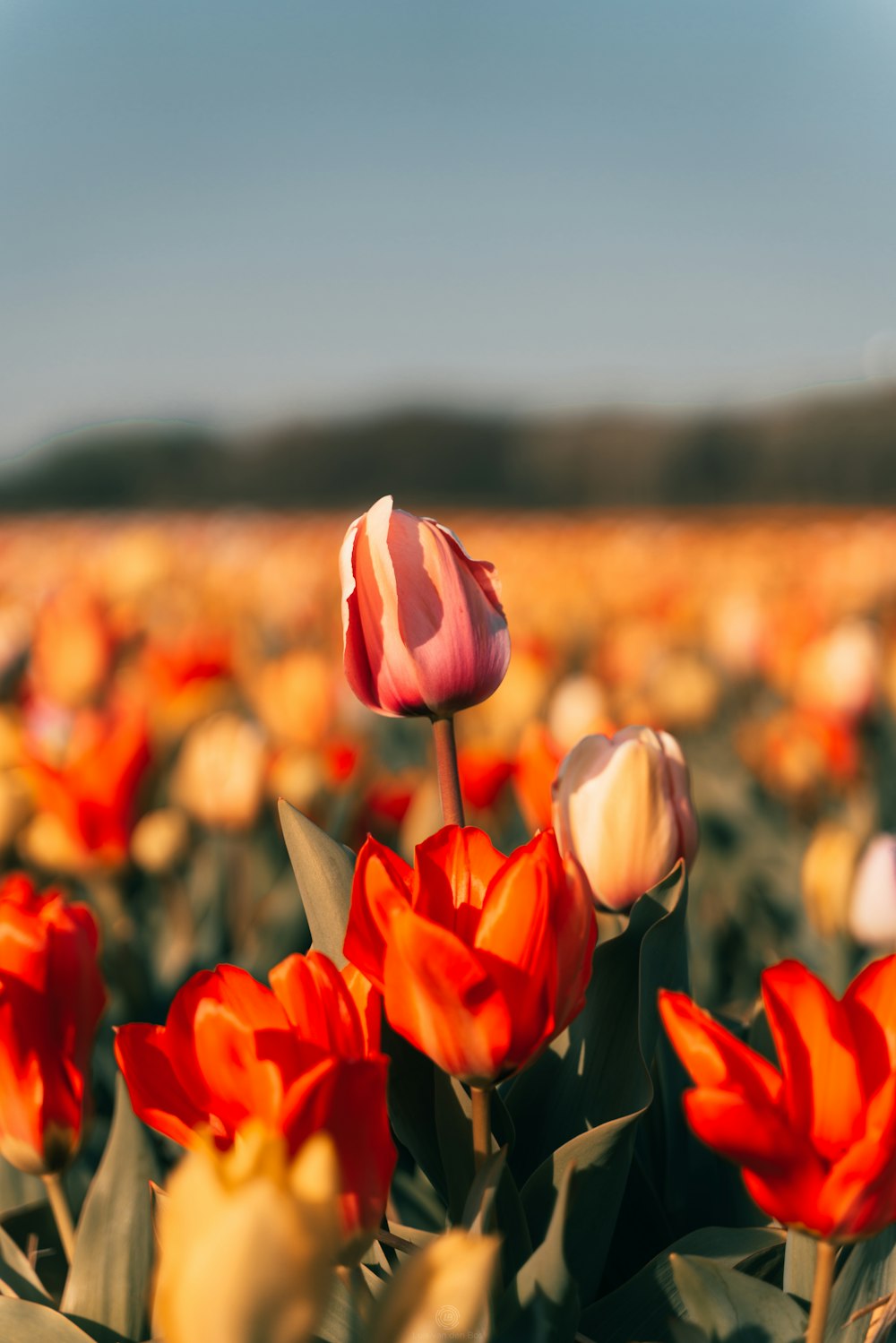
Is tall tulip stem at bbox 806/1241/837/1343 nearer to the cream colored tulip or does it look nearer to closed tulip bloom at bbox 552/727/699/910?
closed tulip bloom at bbox 552/727/699/910

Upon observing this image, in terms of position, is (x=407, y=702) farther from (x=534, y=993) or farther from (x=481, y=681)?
(x=534, y=993)

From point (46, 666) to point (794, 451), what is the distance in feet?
48.8

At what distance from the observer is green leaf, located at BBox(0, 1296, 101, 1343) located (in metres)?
0.48

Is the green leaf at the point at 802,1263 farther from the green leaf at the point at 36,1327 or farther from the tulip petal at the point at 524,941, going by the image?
the green leaf at the point at 36,1327

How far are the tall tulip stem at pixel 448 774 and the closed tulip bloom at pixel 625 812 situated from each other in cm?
7

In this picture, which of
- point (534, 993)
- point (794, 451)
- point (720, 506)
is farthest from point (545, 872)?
point (794, 451)

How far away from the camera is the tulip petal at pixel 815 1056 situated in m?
0.42

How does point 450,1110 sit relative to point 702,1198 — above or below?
above

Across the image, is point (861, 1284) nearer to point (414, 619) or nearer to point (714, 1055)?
point (714, 1055)

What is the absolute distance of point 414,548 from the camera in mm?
552

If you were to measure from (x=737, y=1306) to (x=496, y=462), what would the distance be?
20373mm

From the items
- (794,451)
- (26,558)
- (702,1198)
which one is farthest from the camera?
(794,451)

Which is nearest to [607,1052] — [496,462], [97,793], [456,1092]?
[456,1092]

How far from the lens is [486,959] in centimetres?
43
